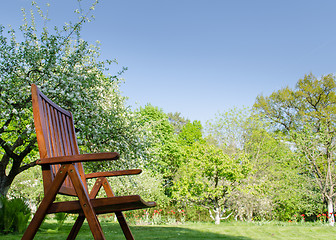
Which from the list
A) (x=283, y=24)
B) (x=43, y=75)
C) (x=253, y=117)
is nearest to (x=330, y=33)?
(x=283, y=24)

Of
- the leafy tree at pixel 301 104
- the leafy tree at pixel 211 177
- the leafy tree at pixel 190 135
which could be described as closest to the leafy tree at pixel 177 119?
the leafy tree at pixel 190 135

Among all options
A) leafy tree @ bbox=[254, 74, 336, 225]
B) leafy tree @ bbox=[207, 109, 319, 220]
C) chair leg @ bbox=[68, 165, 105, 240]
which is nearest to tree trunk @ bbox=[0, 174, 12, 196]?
chair leg @ bbox=[68, 165, 105, 240]

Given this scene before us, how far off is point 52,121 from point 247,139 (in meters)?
12.5

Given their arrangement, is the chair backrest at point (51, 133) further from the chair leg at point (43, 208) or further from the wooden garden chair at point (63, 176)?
the chair leg at point (43, 208)

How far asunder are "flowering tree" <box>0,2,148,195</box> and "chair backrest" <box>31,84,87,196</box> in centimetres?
334

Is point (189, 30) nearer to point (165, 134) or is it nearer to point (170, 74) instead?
point (170, 74)

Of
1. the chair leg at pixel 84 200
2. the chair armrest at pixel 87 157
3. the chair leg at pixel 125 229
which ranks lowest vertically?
the chair leg at pixel 125 229

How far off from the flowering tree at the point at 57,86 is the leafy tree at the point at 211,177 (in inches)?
152

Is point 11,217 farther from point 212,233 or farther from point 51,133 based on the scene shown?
point 51,133

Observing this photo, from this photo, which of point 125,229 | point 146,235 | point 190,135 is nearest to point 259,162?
point 146,235

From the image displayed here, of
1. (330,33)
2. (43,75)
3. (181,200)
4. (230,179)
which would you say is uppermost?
(330,33)

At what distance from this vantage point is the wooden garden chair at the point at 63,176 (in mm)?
1879

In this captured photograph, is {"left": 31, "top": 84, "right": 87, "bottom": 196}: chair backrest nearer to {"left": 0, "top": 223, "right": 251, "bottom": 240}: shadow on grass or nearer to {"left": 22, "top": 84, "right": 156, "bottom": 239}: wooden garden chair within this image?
{"left": 22, "top": 84, "right": 156, "bottom": 239}: wooden garden chair

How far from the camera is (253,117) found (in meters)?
14.5
